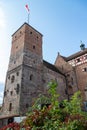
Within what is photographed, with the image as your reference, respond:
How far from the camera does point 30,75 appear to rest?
80.6ft

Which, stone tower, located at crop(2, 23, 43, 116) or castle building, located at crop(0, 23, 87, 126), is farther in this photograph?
castle building, located at crop(0, 23, 87, 126)

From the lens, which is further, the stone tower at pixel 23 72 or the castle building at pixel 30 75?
the castle building at pixel 30 75

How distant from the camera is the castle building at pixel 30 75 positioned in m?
21.8

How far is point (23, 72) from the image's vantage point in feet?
77.3

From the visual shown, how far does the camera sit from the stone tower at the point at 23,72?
21.6 metres

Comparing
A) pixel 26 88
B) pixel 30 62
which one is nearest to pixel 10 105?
pixel 26 88

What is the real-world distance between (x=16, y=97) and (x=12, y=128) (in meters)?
16.0

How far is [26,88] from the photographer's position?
2264 cm

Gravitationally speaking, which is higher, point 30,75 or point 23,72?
point 23,72

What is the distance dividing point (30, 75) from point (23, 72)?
1.60 m

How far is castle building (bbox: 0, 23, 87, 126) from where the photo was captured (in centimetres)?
2177

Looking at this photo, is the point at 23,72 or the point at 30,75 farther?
the point at 30,75

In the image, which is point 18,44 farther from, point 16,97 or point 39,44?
point 16,97

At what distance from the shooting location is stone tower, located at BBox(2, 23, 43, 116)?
2162 centimetres
